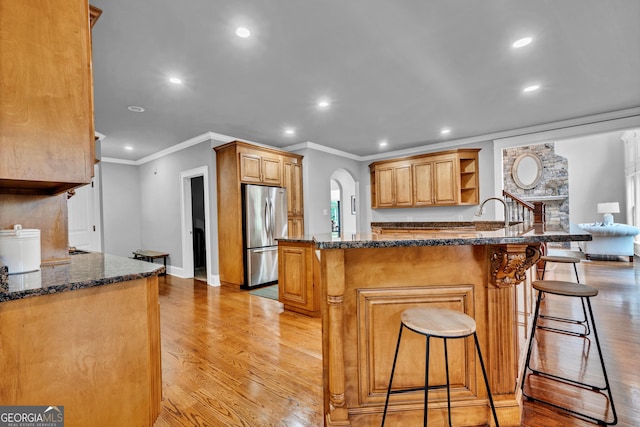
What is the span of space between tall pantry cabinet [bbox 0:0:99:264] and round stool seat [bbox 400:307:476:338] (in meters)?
1.65

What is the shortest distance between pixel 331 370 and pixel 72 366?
3.74 feet

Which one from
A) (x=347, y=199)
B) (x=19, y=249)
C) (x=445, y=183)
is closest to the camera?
(x=19, y=249)

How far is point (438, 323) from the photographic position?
1.23 m

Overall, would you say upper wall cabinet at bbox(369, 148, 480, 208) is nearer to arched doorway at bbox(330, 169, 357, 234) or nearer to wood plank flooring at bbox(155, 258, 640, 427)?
arched doorway at bbox(330, 169, 357, 234)

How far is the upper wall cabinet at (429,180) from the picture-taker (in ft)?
17.8

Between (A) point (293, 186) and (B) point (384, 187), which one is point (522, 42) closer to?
(A) point (293, 186)

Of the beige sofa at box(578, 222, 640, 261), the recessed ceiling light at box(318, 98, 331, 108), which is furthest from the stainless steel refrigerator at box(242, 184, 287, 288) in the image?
the beige sofa at box(578, 222, 640, 261)

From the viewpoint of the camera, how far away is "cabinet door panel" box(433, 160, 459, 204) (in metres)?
5.41

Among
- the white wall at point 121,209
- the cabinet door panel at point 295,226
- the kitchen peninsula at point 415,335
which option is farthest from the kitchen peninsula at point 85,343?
the white wall at point 121,209

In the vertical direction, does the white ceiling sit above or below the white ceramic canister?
above

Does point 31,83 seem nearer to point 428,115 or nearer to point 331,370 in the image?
point 331,370

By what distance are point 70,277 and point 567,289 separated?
2755 mm

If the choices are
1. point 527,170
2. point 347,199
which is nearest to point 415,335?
point 347,199

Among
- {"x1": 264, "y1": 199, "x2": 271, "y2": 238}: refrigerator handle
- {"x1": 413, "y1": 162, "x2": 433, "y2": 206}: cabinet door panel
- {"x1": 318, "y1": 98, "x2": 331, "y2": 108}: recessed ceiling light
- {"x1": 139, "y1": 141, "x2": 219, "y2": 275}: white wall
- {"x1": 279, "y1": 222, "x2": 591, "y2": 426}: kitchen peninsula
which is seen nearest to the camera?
{"x1": 279, "y1": 222, "x2": 591, "y2": 426}: kitchen peninsula
